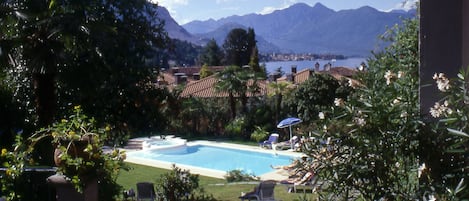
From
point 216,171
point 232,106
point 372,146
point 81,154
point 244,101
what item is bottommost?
point 216,171

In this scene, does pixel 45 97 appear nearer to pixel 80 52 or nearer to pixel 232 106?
A: pixel 80 52

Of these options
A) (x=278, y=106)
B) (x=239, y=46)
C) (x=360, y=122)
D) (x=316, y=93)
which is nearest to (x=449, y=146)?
(x=360, y=122)

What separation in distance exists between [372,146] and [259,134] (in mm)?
20515

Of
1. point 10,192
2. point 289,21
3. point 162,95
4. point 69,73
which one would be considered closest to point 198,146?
point 162,95

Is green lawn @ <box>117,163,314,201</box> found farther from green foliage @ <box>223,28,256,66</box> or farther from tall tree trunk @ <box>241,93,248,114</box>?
green foliage @ <box>223,28,256,66</box>

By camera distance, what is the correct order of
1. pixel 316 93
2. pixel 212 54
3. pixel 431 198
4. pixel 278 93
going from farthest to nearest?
pixel 212 54 → pixel 278 93 → pixel 316 93 → pixel 431 198

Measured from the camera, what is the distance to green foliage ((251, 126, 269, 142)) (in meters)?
23.9

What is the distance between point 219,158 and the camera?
71.7 ft

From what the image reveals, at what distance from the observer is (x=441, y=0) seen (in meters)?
3.98

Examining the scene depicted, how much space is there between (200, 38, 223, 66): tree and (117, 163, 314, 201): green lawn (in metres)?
48.0

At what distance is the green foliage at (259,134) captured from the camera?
23.9 m

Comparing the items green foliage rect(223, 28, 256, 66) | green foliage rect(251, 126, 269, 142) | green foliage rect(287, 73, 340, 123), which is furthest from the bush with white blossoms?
green foliage rect(223, 28, 256, 66)

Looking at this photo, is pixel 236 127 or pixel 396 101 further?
pixel 236 127

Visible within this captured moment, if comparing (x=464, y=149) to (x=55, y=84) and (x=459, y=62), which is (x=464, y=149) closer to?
(x=459, y=62)
